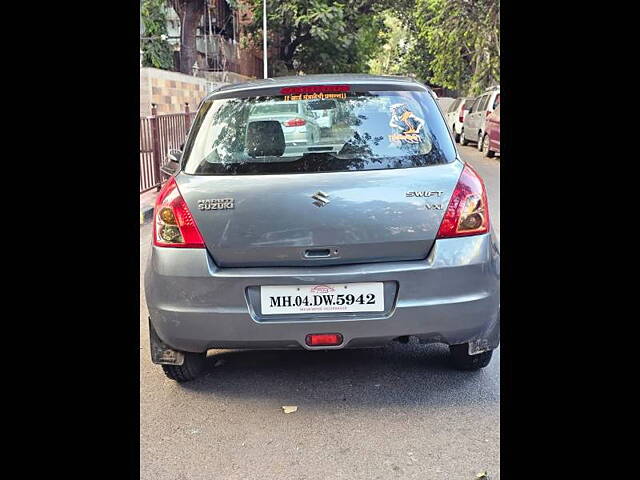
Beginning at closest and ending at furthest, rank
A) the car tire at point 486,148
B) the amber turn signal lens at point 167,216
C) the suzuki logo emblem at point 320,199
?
the suzuki logo emblem at point 320,199, the amber turn signal lens at point 167,216, the car tire at point 486,148

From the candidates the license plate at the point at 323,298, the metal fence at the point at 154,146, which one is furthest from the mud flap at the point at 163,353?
the metal fence at the point at 154,146

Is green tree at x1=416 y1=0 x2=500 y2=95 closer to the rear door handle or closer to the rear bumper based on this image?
the rear bumper

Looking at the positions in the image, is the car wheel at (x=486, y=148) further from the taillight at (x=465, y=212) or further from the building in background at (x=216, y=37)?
the taillight at (x=465, y=212)

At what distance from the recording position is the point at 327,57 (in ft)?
87.1

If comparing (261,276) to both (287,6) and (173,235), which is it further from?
(287,6)

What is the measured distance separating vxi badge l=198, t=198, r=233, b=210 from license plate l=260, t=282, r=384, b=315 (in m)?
0.43

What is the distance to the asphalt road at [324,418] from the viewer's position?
2.82 metres

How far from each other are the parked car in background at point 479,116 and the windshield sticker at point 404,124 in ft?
46.7

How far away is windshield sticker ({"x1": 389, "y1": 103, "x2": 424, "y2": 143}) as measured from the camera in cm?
325

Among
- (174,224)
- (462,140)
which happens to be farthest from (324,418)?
(462,140)

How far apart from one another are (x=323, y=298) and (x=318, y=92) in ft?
3.56

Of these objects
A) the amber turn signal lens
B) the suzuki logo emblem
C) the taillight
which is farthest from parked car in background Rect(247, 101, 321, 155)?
the taillight
